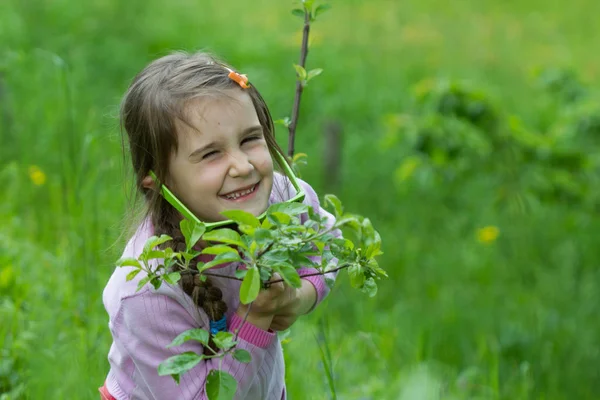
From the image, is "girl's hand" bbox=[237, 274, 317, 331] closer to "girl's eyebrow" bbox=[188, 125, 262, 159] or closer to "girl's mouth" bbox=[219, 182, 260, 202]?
"girl's mouth" bbox=[219, 182, 260, 202]

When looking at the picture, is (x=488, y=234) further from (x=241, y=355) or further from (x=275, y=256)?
(x=275, y=256)

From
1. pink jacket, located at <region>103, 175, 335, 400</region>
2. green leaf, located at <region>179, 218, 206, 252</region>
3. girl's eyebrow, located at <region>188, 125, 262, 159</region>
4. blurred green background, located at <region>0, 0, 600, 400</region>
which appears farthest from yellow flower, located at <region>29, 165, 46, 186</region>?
green leaf, located at <region>179, 218, 206, 252</region>

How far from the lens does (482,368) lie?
13.8 feet

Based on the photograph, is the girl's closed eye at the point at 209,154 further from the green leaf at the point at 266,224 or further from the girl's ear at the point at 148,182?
the green leaf at the point at 266,224

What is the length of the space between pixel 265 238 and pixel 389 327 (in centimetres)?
292

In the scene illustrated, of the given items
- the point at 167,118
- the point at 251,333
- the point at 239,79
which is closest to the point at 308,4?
the point at 239,79

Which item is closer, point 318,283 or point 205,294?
point 205,294

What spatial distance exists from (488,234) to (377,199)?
1.02m

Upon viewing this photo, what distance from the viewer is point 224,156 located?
1.78 m

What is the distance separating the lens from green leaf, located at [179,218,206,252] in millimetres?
1489

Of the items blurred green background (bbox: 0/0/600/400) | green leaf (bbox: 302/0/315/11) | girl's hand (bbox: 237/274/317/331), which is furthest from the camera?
blurred green background (bbox: 0/0/600/400)

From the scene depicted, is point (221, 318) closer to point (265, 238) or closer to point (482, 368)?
point (265, 238)

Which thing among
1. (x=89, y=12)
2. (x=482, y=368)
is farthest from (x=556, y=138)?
(x=89, y=12)

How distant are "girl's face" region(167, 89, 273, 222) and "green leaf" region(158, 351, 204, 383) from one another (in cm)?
40
